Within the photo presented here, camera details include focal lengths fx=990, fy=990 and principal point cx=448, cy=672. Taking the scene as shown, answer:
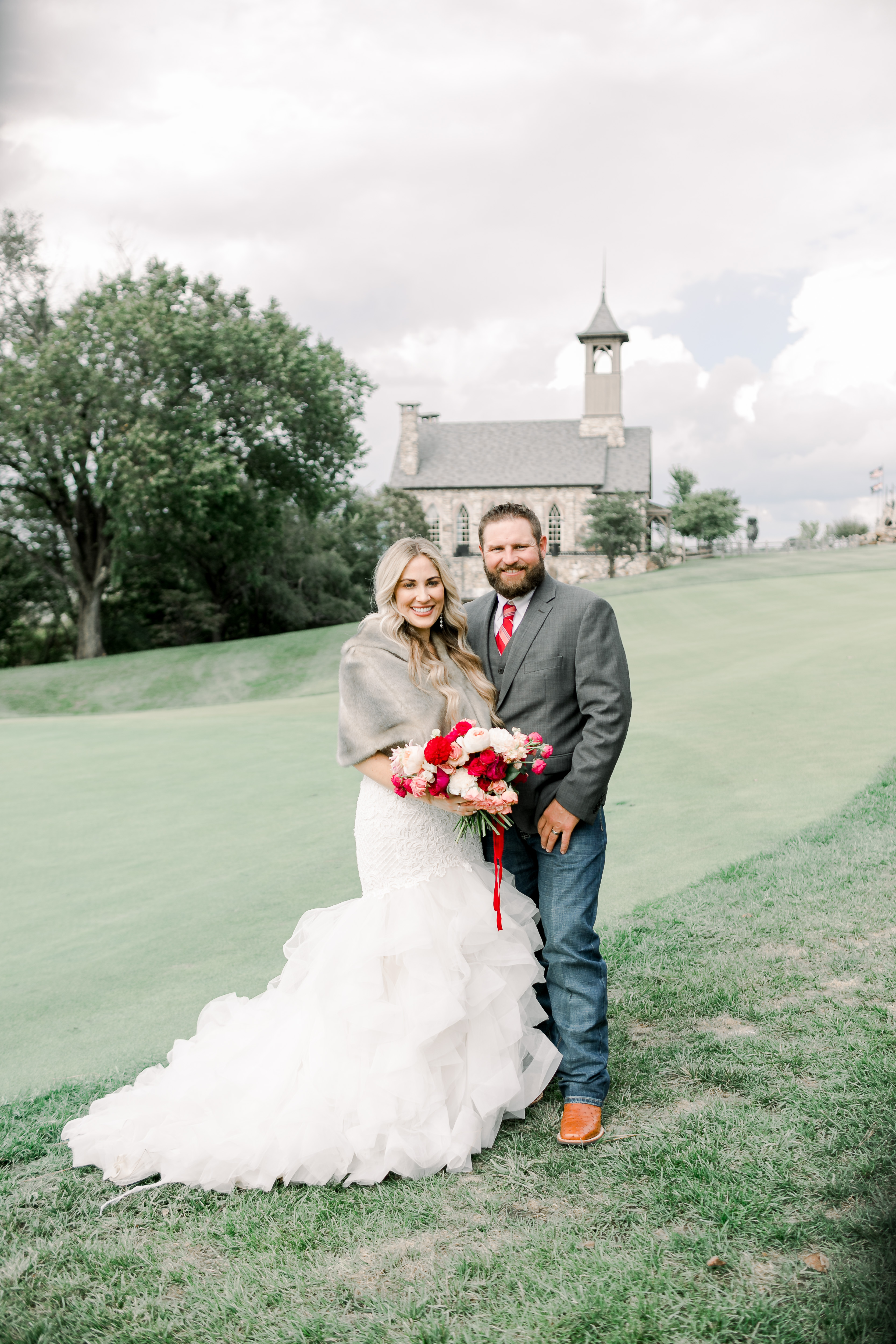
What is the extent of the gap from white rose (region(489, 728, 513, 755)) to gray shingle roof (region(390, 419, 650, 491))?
6815cm

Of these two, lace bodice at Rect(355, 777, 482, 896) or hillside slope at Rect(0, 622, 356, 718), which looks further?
hillside slope at Rect(0, 622, 356, 718)

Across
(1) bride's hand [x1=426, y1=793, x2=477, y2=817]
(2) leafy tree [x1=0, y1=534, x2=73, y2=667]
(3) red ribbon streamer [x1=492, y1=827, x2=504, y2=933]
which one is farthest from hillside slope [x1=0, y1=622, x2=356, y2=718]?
(1) bride's hand [x1=426, y1=793, x2=477, y2=817]

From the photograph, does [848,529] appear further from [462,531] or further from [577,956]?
[577,956]

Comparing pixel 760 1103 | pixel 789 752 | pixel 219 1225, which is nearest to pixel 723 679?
pixel 789 752

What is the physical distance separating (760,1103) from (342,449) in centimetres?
3146

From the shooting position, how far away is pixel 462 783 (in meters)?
3.45

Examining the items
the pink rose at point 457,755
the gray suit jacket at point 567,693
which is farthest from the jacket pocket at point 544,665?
the pink rose at point 457,755

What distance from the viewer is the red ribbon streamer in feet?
12.3

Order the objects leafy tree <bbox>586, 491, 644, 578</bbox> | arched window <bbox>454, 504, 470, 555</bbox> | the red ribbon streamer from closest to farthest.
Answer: the red ribbon streamer, leafy tree <bbox>586, 491, 644, 578</bbox>, arched window <bbox>454, 504, 470, 555</bbox>

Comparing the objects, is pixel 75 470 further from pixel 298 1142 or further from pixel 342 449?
pixel 298 1142

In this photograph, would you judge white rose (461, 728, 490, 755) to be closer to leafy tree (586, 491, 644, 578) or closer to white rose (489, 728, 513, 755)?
white rose (489, 728, 513, 755)

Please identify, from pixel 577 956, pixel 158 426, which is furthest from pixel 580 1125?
pixel 158 426

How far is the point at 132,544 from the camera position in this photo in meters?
32.4

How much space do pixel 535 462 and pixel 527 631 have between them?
228ft
